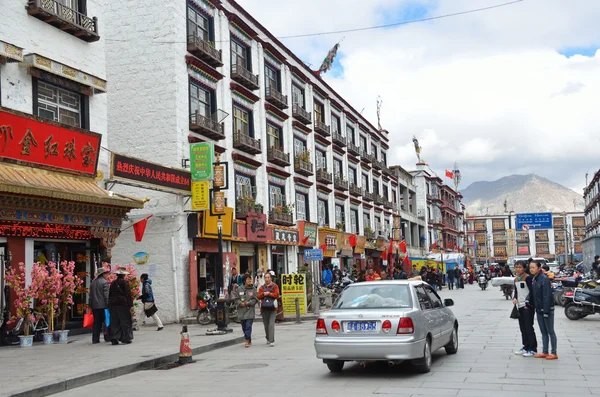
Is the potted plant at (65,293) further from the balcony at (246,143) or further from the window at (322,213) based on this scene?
the window at (322,213)

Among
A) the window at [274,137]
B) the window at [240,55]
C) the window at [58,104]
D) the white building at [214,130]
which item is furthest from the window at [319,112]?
the window at [58,104]

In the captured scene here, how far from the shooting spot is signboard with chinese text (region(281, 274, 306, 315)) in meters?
22.5

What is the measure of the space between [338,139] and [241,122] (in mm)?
14570

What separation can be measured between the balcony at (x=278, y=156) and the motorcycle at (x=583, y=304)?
16126 mm

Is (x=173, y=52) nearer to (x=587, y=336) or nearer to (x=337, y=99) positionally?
(x=587, y=336)

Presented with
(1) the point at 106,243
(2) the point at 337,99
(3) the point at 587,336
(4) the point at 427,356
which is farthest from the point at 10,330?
(2) the point at 337,99

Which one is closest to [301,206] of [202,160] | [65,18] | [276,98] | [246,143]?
[276,98]

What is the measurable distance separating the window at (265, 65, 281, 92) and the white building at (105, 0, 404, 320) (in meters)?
0.07

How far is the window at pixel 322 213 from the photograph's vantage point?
38.6m

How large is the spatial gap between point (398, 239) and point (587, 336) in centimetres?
4060

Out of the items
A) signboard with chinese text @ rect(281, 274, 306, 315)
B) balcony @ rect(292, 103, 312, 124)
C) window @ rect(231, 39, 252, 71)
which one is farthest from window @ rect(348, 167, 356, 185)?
signboard with chinese text @ rect(281, 274, 306, 315)

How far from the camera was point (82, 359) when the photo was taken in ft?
43.1

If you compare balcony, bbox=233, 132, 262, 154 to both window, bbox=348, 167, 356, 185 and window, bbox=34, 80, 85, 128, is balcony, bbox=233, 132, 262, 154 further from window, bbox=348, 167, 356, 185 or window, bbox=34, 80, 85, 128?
window, bbox=348, 167, 356, 185

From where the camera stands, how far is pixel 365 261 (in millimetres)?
48000
